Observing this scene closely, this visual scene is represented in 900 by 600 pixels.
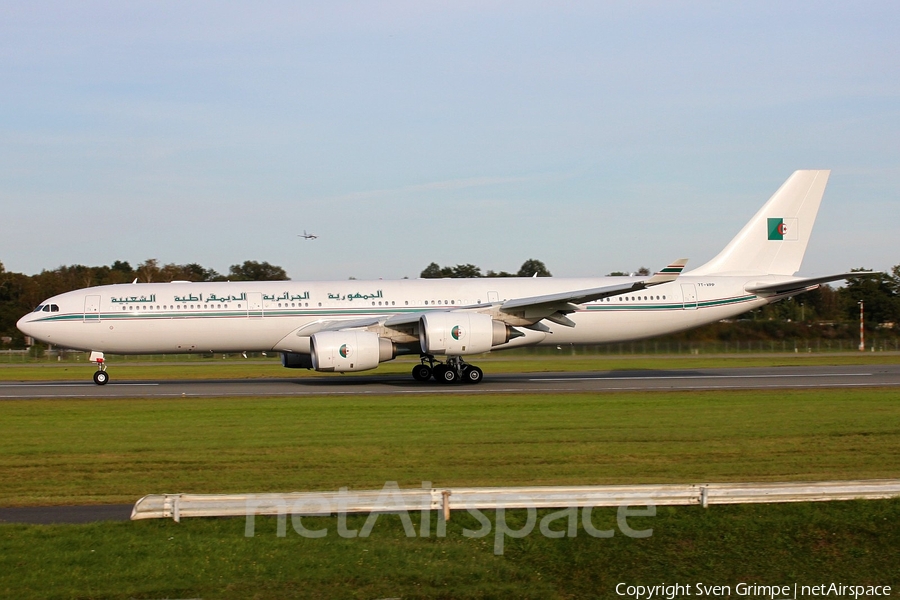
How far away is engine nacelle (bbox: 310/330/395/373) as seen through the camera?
83.6ft

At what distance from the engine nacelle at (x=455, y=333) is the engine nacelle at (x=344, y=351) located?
5.27ft

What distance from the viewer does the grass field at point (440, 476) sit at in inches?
308

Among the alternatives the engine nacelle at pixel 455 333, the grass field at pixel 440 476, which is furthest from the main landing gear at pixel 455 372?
the grass field at pixel 440 476

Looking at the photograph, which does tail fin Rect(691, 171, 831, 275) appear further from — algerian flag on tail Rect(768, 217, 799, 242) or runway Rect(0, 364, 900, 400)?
runway Rect(0, 364, 900, 400)

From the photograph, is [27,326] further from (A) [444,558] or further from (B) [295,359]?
(A) [444,558]

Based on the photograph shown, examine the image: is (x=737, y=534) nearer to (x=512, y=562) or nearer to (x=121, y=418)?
(x=512, y=562)

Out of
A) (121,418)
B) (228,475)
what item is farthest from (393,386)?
(228,475)

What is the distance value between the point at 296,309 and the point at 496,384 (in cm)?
729

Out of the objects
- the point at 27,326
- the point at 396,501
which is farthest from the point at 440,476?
the point at 27,326

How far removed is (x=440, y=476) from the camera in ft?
39.2

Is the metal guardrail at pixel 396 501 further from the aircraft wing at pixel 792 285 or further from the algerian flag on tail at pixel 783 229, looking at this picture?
the algerian flag on tail at pixel 783 229

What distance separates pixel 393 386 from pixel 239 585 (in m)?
19.9

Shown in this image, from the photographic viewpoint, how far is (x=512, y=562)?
8.16 metres

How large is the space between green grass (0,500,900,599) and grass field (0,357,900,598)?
0.02 m
